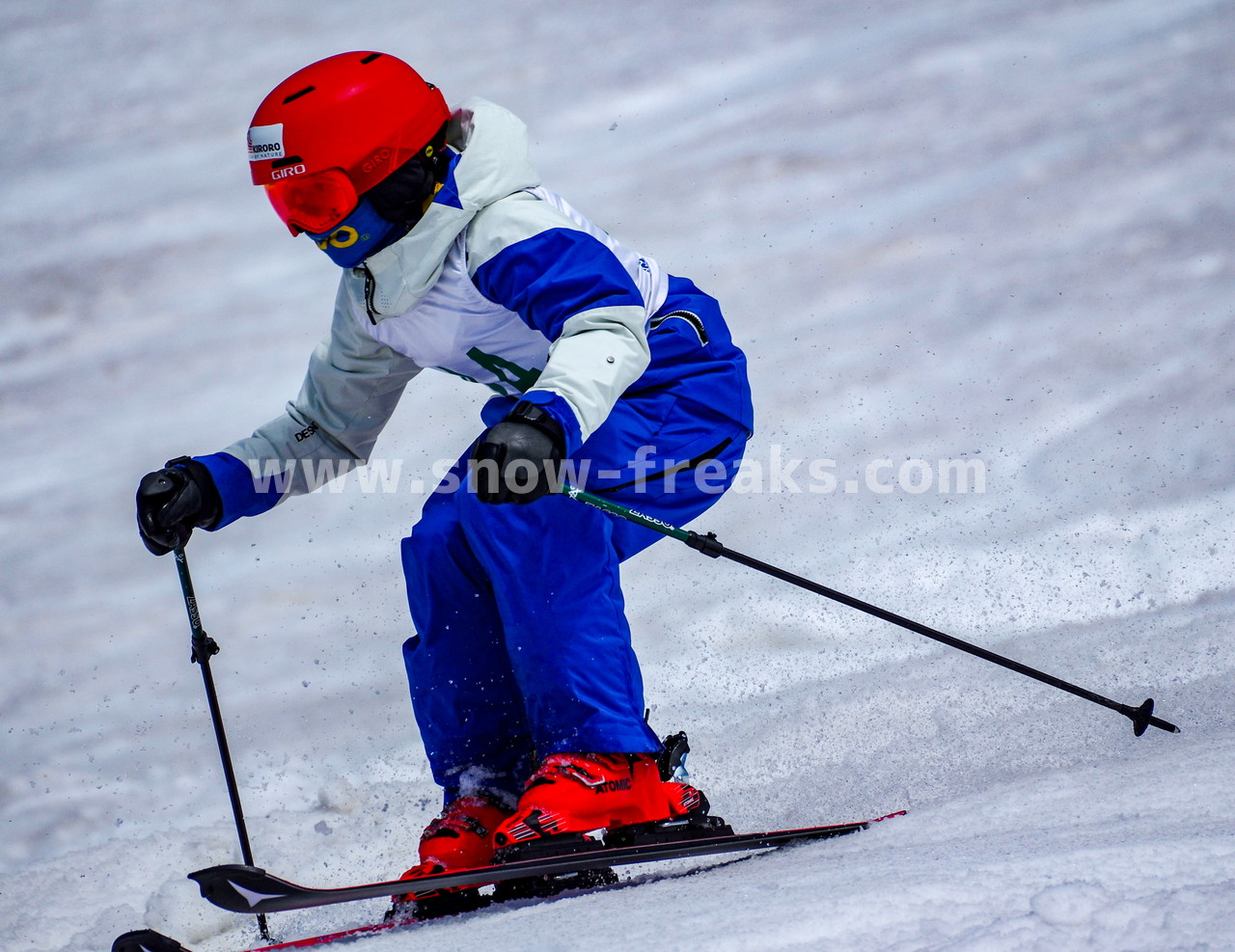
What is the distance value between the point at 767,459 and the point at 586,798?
233cm

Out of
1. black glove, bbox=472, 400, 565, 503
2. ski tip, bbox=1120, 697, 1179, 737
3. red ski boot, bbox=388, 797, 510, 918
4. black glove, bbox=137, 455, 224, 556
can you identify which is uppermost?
black glove, bbox=137, 455, 224, 556

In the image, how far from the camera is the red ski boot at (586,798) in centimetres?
169

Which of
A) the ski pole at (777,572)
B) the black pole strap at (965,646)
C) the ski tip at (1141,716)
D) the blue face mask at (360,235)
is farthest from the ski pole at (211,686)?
the ski tip at (1141,716)

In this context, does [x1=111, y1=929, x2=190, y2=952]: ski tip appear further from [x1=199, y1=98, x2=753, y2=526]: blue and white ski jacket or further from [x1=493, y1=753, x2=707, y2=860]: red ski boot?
[x1=199, y1=98, x2=753, y2=526]: blue and white ski jacket

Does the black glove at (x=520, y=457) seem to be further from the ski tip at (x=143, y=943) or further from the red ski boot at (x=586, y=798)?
the ski tip at (x=143, y=943)

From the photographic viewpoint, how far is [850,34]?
5.20 metres

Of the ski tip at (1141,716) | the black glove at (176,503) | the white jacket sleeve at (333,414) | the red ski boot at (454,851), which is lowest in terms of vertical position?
the ski tip at (1141,716)

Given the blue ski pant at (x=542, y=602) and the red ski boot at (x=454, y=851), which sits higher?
the blue ski pant at (x=542, y=602)

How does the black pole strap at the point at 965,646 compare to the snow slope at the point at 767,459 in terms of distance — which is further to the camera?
the black pole strap at the point at 965,646

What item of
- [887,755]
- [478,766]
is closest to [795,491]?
[887,755]

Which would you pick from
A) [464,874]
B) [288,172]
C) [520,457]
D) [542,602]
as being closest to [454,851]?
[464,874]

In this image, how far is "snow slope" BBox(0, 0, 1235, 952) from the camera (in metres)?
1.88

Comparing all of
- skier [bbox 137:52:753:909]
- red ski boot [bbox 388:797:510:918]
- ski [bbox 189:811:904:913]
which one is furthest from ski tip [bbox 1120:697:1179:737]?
red ski boot [bbox 388:797:510:918]

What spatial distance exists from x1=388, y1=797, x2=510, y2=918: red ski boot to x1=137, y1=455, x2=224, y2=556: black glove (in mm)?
665
